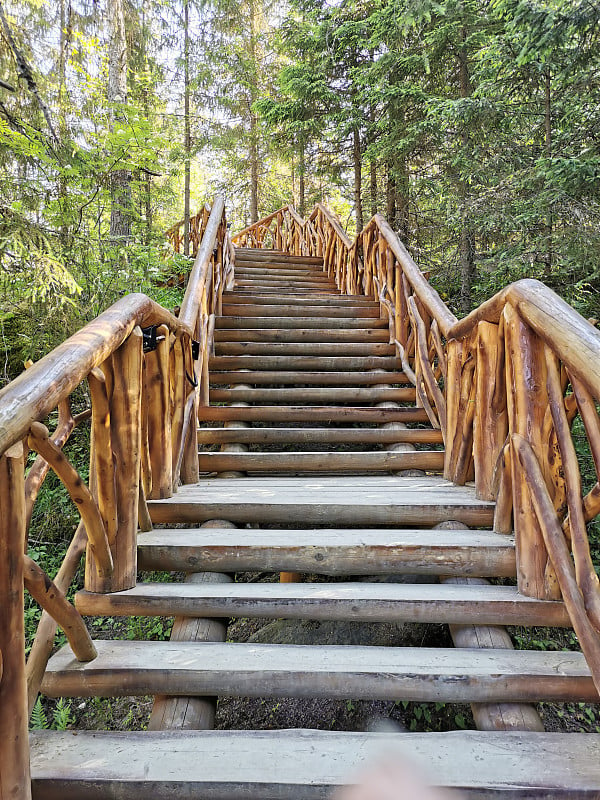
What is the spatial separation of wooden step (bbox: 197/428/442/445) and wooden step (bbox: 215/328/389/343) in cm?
144

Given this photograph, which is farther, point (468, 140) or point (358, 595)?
point (468, 140)

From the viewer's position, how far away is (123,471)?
1602 mm

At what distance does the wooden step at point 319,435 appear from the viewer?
115 inches

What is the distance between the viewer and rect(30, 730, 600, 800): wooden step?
102cm

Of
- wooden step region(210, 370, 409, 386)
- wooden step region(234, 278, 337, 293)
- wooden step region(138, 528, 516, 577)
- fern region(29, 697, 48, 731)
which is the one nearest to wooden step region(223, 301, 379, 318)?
wooden step region(210, 370, 409, 386)

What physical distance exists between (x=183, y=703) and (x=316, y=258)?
811 cm

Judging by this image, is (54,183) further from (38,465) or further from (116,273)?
(38,465)

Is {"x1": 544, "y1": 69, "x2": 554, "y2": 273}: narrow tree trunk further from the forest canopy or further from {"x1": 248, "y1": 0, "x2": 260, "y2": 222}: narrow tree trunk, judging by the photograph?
{"x1": 248, "y1": 0, "x2": 260, "y2": 222}: narrow tree trunk

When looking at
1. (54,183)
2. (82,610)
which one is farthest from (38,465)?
(54,183)

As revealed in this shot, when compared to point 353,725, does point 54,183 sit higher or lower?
higher

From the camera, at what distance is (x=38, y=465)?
1415 millimetres

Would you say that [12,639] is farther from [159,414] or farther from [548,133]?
[548,133]

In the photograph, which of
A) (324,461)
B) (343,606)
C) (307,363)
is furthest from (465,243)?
(343,606)

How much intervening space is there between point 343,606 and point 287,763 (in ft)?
1.67
